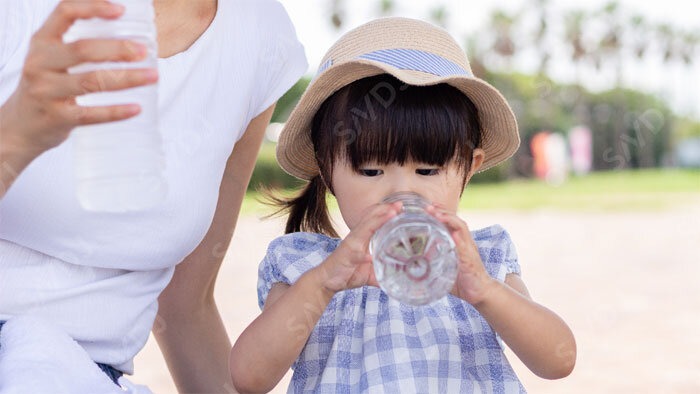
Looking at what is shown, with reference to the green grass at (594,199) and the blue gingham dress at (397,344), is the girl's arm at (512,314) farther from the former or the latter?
the green grass at (594,199)

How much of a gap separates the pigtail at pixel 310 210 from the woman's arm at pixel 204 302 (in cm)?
14

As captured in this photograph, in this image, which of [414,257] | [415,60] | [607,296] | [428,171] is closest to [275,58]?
[415,60]

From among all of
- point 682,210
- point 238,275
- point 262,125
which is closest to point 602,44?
point 682,210

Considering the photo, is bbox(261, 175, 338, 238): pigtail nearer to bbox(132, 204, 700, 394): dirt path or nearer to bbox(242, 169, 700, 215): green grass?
bbox(132, 204, 700, 394): dirt path

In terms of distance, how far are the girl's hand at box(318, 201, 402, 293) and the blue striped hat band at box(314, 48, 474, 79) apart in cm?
37

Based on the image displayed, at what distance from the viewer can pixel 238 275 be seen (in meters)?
7.57

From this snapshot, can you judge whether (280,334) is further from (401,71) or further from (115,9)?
(115,9)

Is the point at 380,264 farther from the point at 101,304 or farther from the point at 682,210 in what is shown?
the point at 682,210

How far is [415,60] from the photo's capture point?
5.61ft

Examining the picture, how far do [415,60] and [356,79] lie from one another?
0.14 meters

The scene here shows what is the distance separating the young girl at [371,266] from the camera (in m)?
1.57

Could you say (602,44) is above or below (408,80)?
below

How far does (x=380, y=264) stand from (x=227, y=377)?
0.82 metres

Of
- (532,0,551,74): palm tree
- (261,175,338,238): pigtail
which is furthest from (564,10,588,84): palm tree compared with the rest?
(261,175,338,238): pigtail
